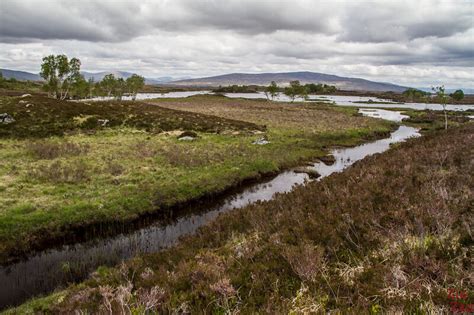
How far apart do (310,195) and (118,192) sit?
1230 centimetres

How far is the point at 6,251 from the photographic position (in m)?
12.7

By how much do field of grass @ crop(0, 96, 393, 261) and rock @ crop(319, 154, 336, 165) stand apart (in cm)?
153

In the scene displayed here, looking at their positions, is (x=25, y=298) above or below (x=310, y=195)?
below

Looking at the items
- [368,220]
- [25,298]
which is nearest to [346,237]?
[368,220]

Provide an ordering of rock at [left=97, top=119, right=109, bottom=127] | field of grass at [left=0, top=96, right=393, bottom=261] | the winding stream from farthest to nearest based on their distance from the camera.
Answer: rock at [left=97, top=119, right=109, bottom=127]
field of grass at [left=0, top=96, right=393, bottom=261]
the winding stream

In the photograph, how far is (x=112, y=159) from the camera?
26.2 metres

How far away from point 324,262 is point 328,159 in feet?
86.8

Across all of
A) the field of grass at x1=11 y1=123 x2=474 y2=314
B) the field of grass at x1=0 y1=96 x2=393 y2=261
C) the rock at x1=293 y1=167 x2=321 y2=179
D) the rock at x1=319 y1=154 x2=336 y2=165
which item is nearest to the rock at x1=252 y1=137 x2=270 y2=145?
the field of grass at x1=0 y1=96 x2=393 y2=261

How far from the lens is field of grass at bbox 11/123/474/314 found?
585 cm

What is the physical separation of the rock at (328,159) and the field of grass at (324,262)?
18307 mm

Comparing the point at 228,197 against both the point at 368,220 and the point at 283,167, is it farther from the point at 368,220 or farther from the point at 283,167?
the point at 368,220

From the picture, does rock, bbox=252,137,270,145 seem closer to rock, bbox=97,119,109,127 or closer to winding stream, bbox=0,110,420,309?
winding stream, bbox=0,110,420,309

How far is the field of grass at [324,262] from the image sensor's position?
19.2ft

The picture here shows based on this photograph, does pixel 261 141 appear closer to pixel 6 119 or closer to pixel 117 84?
pixel 6 119
